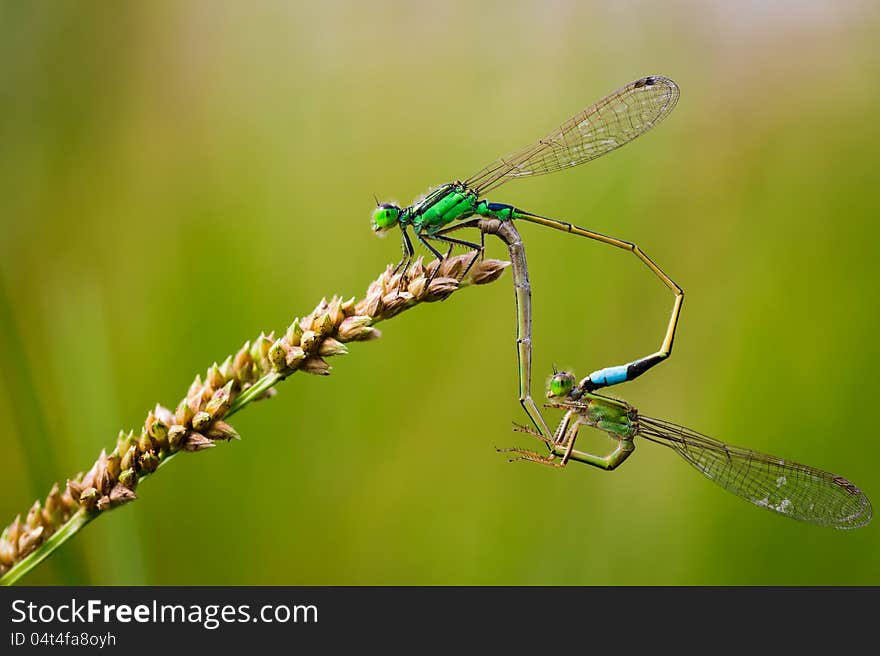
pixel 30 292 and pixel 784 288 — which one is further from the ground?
pixel 30 292

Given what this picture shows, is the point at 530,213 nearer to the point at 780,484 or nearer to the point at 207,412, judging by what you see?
the point at 780,484

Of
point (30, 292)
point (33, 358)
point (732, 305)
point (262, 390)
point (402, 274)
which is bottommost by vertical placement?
point (262, 390)

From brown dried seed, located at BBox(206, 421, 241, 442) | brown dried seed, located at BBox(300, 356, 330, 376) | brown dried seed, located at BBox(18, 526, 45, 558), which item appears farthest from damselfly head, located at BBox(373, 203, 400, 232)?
brown dried seed, located at BBox(18, 526, 45, 558)

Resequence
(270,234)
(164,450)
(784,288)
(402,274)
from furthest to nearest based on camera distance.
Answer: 1. (270,234)
2. (784,288)
3. (402,274)
4. (164,450)

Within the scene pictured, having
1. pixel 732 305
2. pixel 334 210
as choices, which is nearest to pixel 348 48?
pixel 334 210

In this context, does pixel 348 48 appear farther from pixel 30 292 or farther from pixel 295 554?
pixel 295 554

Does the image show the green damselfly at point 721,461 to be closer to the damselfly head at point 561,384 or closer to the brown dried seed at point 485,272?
the damselfly head at point 561,384

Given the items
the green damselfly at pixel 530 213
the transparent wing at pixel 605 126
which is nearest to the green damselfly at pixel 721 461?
the green damselfly at pixel 530 213
